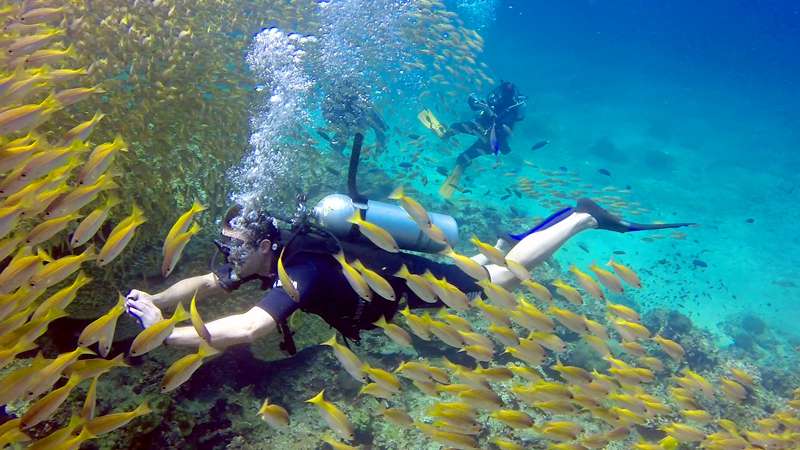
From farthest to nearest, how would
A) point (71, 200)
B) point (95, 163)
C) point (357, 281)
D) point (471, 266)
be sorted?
point (471, 266)
point (357, 281)
point (95, 163)
point (71, 200)

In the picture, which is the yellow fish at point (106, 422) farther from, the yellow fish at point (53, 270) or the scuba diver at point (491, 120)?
the scuba diver at point (491, 120)

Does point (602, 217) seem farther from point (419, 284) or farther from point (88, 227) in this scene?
point (88, 227)

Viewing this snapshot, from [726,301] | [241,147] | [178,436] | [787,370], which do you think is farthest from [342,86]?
[726,301]

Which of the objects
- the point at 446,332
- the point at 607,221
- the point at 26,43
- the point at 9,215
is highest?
the point at 26,43

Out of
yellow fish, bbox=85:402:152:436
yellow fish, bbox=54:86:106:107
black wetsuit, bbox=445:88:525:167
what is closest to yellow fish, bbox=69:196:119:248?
yellow fish, bbox=85:402:152:436

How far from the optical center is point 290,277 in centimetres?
362

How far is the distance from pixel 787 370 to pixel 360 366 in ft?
47.9

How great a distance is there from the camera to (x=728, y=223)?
93.5 feet

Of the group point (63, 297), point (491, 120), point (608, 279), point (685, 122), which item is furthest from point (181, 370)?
point (685, 122)

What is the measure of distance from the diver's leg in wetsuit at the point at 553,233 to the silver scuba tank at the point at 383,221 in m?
0.98

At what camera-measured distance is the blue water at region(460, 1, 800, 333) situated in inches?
859

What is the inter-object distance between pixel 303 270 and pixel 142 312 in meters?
1.17

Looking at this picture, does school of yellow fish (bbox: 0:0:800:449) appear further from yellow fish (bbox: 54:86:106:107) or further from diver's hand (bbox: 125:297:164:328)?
diver's hand (bbox: 125:297:164:328)

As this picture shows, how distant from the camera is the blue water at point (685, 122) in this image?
21.8 metres
